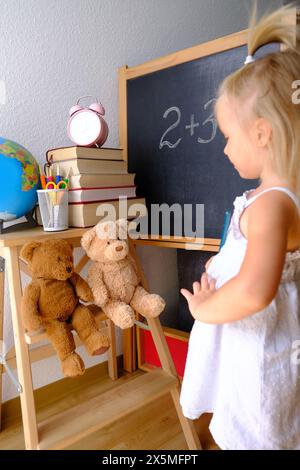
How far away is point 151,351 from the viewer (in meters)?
1.53

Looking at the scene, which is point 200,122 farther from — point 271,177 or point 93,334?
point 93,334

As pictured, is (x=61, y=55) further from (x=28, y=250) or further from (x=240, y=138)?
(x=240, y=138)

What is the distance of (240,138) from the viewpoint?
2.00 ft

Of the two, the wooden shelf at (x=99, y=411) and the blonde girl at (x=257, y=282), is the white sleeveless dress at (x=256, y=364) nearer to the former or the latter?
the blonde girl at (x=257, y=282)

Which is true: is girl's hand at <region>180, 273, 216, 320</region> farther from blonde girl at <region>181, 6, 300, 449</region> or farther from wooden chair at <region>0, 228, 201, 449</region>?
wooden chair at <region>0, 228, 201, 449</region>

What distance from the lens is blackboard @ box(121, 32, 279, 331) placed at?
1030 mm

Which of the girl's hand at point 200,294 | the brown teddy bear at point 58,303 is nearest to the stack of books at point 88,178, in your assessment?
the brown teddy bear at point 58,303

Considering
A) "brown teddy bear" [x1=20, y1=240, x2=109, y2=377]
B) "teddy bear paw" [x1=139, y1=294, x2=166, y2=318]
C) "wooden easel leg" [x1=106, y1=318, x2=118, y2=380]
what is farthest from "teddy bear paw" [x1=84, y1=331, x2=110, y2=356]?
"wooden easel leg" [x1=106, y1=318, x2=118, y2=380]

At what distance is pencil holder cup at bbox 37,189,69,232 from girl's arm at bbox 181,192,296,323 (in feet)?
1.62

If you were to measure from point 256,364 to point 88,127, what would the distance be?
2.50 ft

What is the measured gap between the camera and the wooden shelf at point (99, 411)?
Answer: 2.77ft
